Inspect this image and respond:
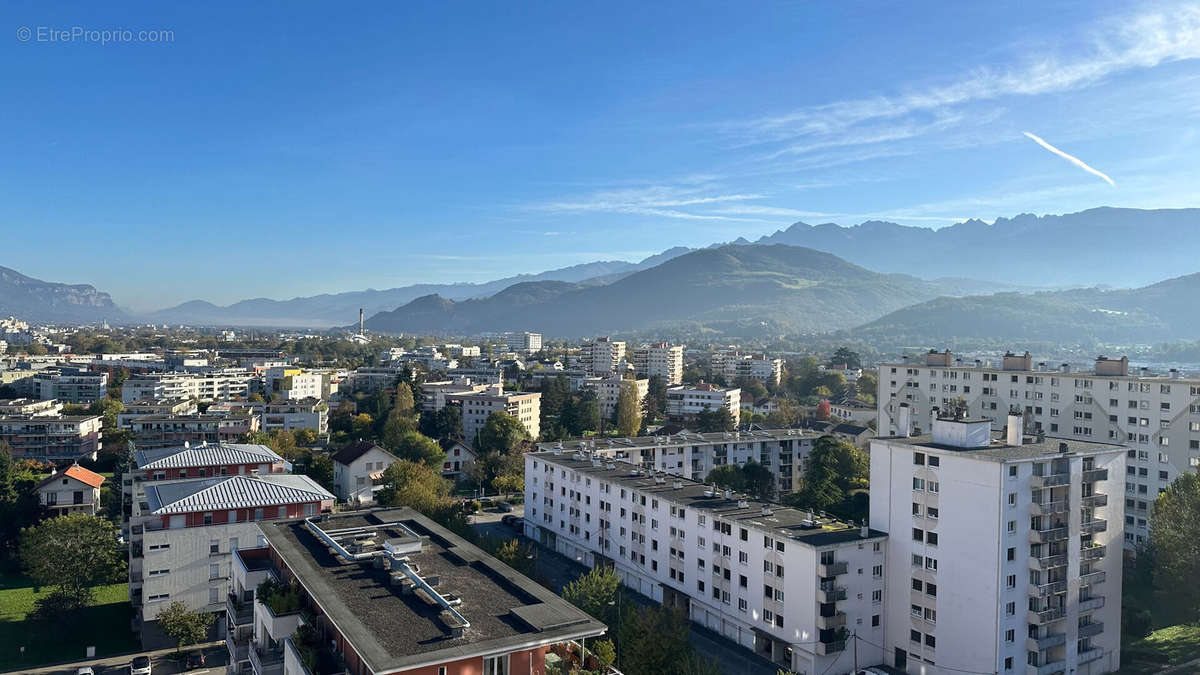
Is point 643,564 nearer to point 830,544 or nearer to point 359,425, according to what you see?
point 830,544

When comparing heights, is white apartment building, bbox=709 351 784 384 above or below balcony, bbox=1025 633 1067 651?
above

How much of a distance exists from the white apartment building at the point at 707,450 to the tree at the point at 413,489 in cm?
608

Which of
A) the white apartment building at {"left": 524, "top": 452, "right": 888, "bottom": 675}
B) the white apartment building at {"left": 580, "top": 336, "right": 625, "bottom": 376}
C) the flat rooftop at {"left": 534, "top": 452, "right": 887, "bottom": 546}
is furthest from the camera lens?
the white apartment building at {"left": 580, "top": 336, "right": 625, "bottom": 376}

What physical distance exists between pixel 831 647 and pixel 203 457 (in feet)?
81.1

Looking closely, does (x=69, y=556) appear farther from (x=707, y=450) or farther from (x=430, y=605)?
(x=707, y=450)

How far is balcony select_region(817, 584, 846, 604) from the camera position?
2198 cm

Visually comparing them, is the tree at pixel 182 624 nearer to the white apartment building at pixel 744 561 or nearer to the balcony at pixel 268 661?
the balcony at pixel 268 661

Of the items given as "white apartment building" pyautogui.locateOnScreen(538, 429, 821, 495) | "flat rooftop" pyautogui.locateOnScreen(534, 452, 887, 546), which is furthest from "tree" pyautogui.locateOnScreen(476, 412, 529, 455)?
"flat rooftop" pyautogui.locateOnScreen(534, 452, 887, 546)

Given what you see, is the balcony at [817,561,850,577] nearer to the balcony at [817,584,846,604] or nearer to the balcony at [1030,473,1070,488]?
the balcony at [817,584,846,604]

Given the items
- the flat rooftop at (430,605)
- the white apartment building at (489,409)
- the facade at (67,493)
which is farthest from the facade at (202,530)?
the white apartment building at (489,409)

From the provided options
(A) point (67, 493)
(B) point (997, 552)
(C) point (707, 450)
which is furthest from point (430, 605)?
(A) point (67, 493)

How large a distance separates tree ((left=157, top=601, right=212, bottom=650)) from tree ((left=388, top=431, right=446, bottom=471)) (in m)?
24.9


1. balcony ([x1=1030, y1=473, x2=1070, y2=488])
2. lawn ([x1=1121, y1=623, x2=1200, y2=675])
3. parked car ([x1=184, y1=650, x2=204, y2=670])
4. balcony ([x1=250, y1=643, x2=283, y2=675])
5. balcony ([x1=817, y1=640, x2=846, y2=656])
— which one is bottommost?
lawn ([x1=1121, y1=623, x2=1200, y2=675])

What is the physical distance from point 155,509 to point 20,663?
5.74m
